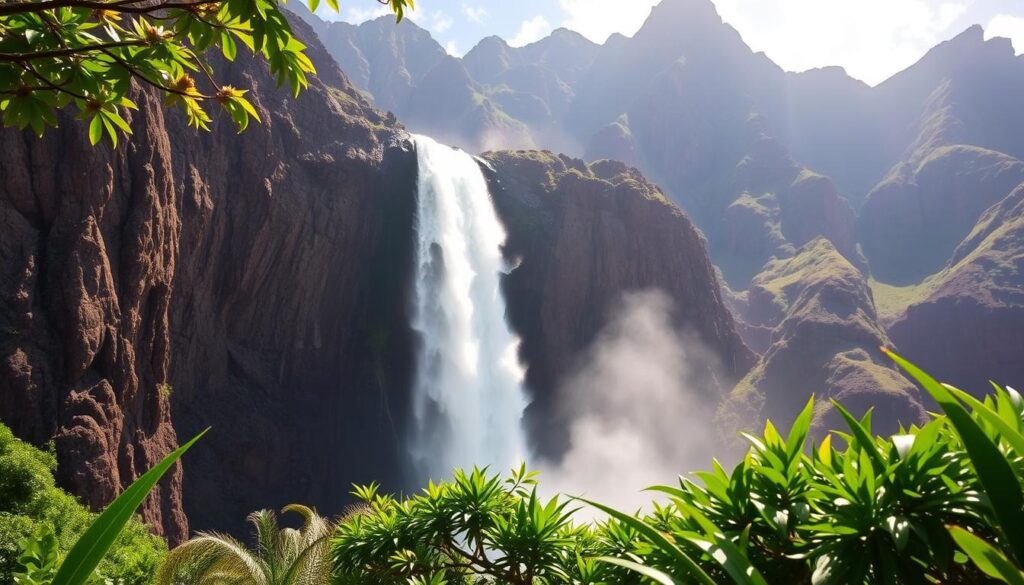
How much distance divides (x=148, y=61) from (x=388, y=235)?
40.9 m

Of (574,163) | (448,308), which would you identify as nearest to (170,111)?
(448,308)

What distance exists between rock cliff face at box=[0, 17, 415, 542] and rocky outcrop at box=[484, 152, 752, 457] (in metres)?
12.6

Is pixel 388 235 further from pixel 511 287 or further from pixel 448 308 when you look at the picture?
pixel 511 287

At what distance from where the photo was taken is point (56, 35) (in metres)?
2.92

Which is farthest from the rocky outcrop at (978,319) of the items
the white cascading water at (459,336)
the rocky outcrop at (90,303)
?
the rocky outcrop at (90,303)

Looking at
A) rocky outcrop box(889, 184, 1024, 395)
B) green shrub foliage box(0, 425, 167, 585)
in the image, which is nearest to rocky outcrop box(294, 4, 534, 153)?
rocky outcrop box(889, 184, 1024, 395)

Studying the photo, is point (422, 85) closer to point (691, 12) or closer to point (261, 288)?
point (691, 12)

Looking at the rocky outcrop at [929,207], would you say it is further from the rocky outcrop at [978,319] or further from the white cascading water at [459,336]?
the white cascading water at [459,336]

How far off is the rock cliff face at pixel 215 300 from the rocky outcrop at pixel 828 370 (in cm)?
3566

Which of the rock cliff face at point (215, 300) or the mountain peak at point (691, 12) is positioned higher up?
the mountain peak at point (691, 12)

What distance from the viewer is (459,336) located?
4238 centimetres

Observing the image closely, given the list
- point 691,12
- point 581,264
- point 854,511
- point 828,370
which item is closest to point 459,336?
point 581,264

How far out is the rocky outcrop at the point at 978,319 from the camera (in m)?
67.9

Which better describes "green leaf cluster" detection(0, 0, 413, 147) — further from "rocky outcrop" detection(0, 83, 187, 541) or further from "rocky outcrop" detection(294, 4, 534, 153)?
"rocky outcrop" detection(294, 4, 534, 153)
